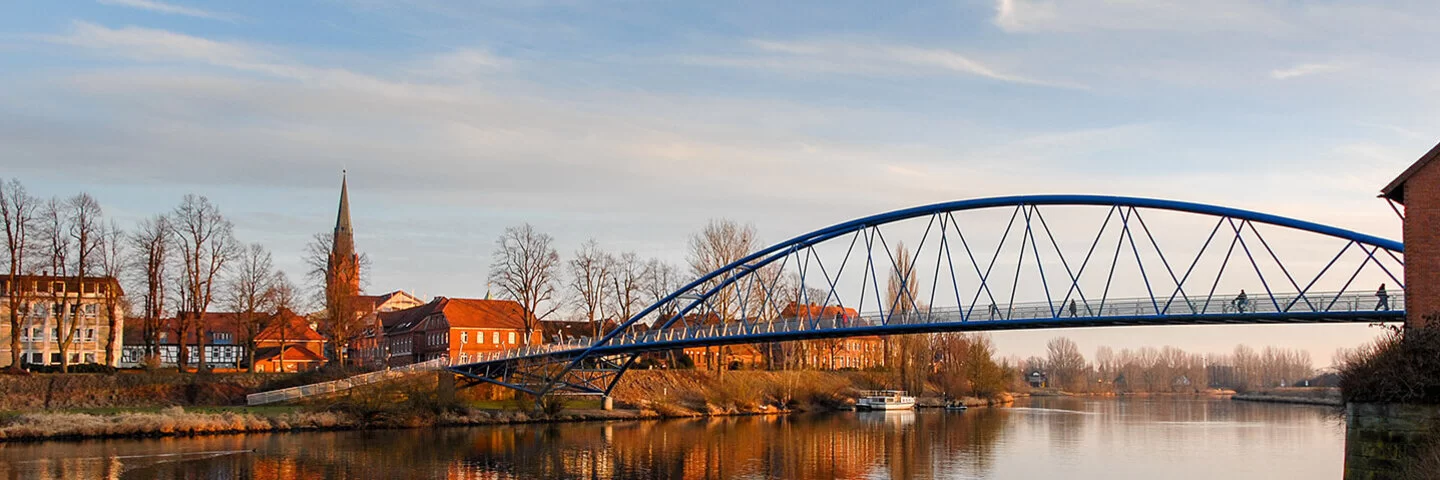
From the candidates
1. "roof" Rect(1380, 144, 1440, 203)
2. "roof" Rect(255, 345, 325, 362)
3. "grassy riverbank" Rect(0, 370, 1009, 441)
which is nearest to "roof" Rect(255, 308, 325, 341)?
"roof" Rect(255, 345, 325, 362)

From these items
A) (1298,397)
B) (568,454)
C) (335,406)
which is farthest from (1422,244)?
(1298,397)

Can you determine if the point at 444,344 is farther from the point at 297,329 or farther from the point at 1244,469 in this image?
the point at 1244,469

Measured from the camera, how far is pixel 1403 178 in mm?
29812

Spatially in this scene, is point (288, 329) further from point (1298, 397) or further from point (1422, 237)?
point (1298, 397)

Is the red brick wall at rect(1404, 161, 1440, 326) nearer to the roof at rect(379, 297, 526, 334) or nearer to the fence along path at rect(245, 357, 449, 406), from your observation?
the fence along path at rect(245, 357, 449, 406)

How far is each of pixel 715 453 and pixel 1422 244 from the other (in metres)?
24.0

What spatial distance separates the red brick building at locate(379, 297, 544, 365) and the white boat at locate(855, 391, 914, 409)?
84.3 feet

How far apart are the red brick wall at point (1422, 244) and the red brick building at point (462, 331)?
69.1 m

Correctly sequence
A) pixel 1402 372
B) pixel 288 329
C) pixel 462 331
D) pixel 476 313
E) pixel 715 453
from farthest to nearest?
pixel 476 313, pixel 462 331, pixel 288 329, pixel 715 453, pixel 1402 372

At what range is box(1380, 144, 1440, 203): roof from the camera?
95.3ft

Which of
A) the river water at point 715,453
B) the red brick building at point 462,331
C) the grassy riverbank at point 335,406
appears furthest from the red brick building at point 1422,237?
the red brick building at point 462,331

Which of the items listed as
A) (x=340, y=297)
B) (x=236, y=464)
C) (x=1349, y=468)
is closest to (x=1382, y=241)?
(x=1349, y=468)

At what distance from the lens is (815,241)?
55.2m

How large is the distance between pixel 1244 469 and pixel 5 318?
75751 millimetres
